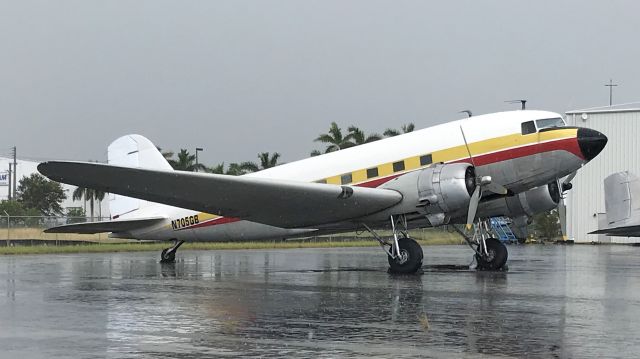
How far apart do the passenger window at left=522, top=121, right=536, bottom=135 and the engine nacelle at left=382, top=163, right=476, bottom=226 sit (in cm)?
170

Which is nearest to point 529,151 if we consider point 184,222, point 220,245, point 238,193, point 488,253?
point 488,253

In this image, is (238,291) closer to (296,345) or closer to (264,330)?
(264,330)

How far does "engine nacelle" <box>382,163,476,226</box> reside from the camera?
733 inches

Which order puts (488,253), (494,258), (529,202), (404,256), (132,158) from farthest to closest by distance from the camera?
(132,158)
(529,202)
(488,253)
(494,258)
(404,256)

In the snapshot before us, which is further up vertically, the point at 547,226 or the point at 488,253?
the point at 547,226

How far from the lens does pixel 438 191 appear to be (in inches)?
738

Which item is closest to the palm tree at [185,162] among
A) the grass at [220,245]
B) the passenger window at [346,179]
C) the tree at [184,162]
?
the tree at [184,162]

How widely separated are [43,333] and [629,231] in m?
26.6

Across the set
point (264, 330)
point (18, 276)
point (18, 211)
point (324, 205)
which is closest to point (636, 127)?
point (324, 205)

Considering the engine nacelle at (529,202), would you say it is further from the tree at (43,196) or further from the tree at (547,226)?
the tree at (43,196)

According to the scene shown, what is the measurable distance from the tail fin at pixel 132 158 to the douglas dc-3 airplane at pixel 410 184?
4972 mm

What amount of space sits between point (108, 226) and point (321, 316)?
46.3 ft

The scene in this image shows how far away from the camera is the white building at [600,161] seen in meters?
59.2

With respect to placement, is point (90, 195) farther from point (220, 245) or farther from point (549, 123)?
point (549, 123)
